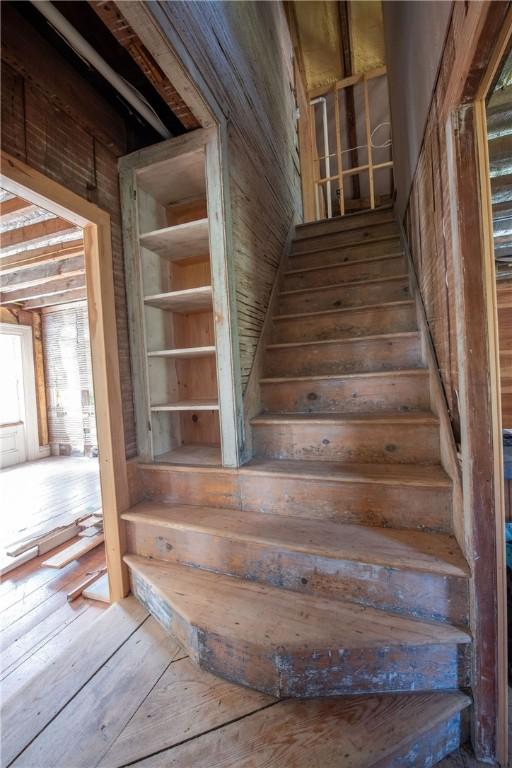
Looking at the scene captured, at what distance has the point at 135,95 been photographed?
1.40 m

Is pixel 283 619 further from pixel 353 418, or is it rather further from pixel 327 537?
pixel 353 418

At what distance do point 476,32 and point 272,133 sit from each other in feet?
6.77

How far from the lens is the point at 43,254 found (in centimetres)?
315

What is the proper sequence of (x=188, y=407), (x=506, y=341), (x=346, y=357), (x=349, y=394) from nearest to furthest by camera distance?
1. (x=188, y=407)
2. (x=349, y=394)
3. (x=346, y=357)
4. (x=506, y=341)

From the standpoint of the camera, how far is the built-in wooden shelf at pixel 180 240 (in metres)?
1.54

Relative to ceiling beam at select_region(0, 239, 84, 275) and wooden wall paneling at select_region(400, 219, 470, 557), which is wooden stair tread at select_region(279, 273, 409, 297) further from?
ceiling beam at select_region(0, 239, 84, 275)

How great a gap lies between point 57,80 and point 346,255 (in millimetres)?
1972

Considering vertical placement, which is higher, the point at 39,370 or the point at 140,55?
the point at 140,55

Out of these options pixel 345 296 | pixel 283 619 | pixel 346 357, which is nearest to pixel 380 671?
pixel 283 619

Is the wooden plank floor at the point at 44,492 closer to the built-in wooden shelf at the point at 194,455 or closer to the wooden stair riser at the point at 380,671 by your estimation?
the built-in wooden shelf at the point at 194,455

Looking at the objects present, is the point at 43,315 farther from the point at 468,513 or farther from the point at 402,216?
the point at 468,513

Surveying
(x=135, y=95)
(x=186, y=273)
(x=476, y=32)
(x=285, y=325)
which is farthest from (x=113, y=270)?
(x=476, y=32)

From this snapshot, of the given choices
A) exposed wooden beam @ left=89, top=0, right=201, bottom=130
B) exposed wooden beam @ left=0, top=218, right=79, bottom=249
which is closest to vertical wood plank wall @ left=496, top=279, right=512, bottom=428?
exposed wooden beam @ left=89, top=0, right=201, bottom=130

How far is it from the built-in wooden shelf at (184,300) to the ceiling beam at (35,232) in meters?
1.40
